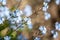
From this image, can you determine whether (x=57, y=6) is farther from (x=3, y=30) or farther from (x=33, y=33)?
(x=3, y=30)

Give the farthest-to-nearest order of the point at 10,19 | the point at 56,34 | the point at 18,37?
the point at 56,34 < the point at 18,37 < the point at 10,19

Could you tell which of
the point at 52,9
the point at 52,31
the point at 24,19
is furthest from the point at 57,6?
the point at 24,19

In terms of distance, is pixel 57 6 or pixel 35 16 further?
pixel 57 6

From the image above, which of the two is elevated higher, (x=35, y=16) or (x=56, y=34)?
(x=35, y=16)

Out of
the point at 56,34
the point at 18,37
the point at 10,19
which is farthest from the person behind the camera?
the point at 56,34

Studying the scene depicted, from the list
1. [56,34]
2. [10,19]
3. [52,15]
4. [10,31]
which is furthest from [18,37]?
[52,15]

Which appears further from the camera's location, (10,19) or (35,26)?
(35,26)

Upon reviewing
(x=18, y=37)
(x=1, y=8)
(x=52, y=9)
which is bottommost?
(x=18, y=37)

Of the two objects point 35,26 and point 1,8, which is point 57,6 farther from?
point 1,8

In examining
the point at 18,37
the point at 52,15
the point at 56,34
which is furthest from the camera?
the point at 52,15
